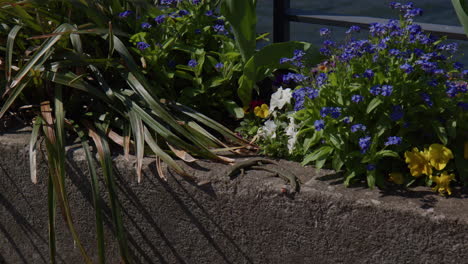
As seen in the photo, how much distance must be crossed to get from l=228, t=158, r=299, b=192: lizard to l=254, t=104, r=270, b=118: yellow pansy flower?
0.28m

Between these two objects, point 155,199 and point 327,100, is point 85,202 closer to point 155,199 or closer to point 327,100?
point 155,199

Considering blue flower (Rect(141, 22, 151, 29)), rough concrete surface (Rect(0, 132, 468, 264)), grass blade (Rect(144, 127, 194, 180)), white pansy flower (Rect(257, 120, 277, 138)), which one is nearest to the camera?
rough concrete surface (Rect(0, 132, 468, 264))

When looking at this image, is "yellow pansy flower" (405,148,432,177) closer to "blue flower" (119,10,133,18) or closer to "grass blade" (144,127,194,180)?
→ "grass blade" (144,127,194,180)

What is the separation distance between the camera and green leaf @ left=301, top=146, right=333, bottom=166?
2.25 m

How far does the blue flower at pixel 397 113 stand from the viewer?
2.13 meters

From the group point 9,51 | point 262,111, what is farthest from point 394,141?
Answer: point 9,51

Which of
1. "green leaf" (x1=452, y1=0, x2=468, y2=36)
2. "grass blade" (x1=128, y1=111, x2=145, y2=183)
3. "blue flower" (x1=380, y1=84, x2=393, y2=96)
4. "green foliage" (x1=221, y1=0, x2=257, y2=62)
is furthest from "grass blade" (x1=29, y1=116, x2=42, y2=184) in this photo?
"green leaf" (x1=452, y1=0, x2=468, y2=36)

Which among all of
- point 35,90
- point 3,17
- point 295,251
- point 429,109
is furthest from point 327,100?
point 3,17

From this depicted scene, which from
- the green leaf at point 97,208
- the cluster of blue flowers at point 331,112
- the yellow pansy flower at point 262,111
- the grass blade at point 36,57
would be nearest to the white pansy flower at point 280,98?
the yellow pansy flower at point 262,111

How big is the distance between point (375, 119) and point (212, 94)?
2.59 ft

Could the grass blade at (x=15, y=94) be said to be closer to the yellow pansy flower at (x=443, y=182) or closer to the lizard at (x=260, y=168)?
the lizard at (x=260, y=168)

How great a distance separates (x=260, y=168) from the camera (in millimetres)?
2439

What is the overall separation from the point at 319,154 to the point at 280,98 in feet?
1.59

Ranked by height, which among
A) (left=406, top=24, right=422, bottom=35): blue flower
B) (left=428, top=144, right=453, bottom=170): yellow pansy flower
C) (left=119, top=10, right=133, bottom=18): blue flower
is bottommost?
(left=428, top=144, right=453, bottom=170): yellow pansy flower
